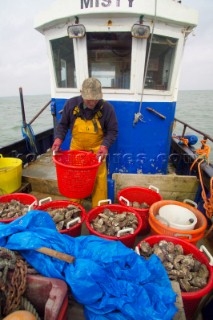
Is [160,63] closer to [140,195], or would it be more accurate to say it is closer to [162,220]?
[140,195]

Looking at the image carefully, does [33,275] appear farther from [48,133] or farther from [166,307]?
[48,133]

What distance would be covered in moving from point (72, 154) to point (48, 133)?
11.7 ft

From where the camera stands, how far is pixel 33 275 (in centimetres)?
120

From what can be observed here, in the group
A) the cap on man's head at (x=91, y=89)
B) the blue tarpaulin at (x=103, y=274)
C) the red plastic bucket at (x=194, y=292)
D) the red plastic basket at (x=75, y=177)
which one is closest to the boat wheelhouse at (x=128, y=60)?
the cap on man's head at (x=91, y=89)

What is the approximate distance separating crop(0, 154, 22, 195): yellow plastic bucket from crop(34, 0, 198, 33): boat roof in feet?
7.92

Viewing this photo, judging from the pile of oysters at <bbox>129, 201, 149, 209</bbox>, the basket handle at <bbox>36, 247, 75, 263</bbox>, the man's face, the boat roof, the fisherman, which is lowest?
the pile of oysters at <bbox>129, 201, 149, 209</bbox>

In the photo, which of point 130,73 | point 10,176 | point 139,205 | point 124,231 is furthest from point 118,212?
point 130,73

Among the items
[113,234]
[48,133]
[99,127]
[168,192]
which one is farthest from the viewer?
[48,133]

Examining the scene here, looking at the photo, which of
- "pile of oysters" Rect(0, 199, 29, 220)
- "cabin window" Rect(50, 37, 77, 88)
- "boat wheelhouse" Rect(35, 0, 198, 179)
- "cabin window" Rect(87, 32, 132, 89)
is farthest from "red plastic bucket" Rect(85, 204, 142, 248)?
"cabin window" Rect(50, 37, 77, 88)

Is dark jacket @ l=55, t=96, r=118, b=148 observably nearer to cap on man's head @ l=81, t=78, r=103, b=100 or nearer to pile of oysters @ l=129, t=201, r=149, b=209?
cap on man's head @ l=81, t=78, r=103, b=100

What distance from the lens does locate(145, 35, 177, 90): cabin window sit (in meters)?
3.47

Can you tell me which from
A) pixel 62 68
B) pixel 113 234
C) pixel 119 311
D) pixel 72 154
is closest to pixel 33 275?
pixel 119 311

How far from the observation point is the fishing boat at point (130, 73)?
313 cm

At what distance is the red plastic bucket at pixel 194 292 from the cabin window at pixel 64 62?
2937 mm
